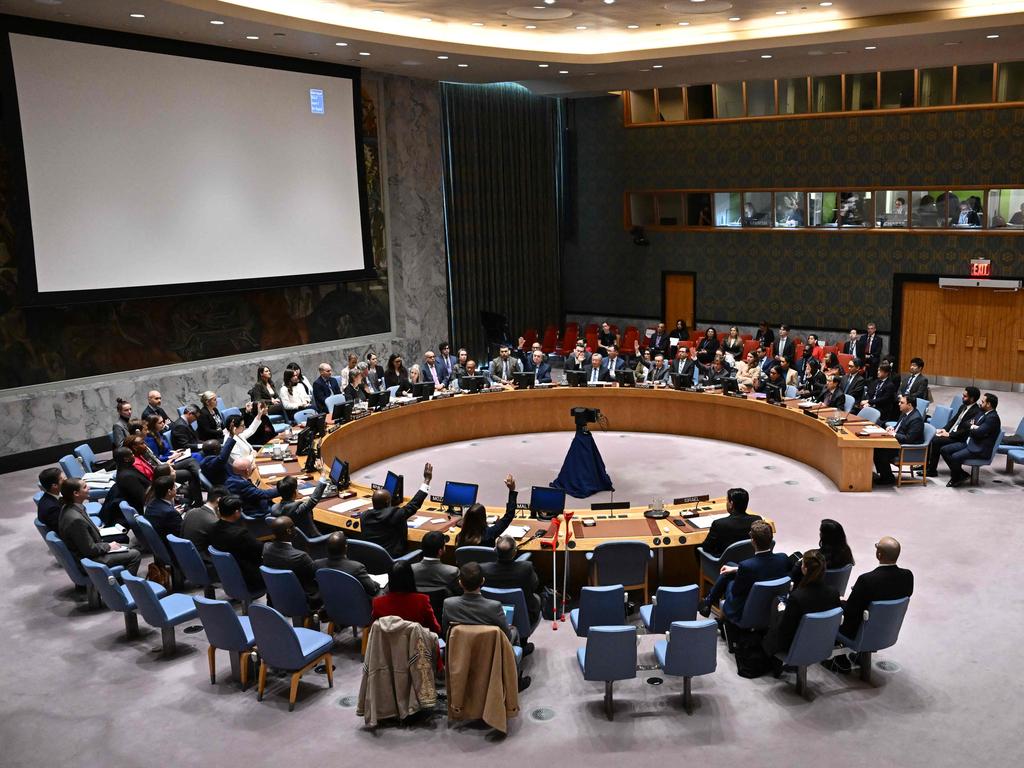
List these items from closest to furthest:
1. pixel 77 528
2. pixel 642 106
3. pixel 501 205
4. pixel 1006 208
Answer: pixel 77 528 < pixel 1006 208 < pixel 642 106 < pixel 501 205

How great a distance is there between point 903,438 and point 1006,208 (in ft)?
22.9

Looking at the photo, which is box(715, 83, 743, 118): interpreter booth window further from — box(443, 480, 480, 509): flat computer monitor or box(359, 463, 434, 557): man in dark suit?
box(359, 463, 434, 557): man in dark suit

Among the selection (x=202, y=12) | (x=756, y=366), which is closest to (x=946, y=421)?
(x=756, y=366)

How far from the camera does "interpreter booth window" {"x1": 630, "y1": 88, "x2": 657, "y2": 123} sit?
19.4 meters

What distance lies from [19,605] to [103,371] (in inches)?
223

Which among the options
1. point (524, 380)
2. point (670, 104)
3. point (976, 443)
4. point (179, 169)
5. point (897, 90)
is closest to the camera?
point (976, 443)

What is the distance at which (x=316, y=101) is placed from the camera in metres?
15.0

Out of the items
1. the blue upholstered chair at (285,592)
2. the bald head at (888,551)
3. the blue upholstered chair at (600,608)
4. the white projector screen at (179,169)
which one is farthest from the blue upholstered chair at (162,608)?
the white projector screen at (179,169)

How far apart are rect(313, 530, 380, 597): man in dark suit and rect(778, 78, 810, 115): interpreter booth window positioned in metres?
13.9

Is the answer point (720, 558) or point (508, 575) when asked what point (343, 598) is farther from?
point (720, 558)

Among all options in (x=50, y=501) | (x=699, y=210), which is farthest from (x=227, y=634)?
(x=699, y=210)

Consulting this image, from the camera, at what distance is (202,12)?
36.4 ft

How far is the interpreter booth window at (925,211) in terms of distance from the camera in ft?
53.6

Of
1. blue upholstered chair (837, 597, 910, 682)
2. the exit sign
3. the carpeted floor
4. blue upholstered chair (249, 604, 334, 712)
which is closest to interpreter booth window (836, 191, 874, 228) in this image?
the exit sign
